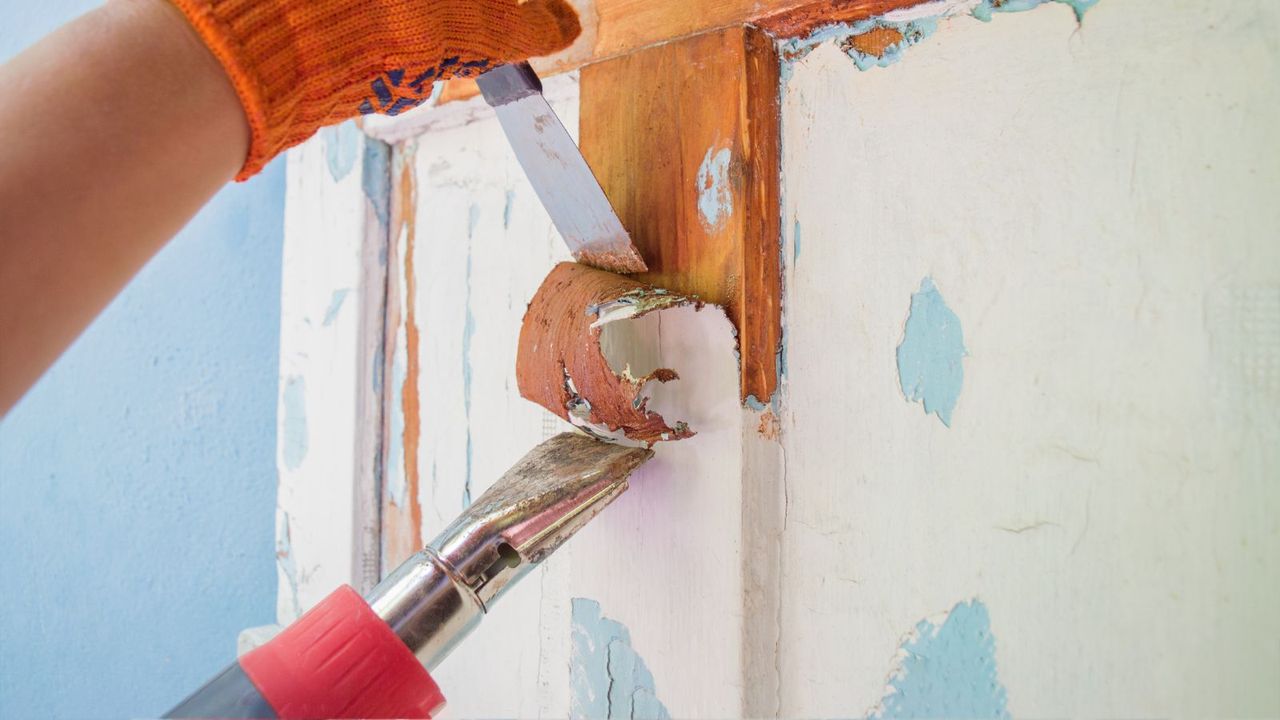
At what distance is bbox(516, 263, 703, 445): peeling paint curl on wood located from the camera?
→ 0.44 m

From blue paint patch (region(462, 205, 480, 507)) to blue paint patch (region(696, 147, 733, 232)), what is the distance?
0.26 m

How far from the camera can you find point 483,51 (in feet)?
1.41

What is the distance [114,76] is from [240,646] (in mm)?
677

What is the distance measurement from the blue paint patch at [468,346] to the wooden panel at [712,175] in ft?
0.66

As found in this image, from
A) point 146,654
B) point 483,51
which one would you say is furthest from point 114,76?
point 146,654

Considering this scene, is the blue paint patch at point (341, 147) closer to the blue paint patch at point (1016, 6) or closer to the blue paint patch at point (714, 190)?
the blue paint patch at point (714, 190)

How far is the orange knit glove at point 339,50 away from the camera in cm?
32

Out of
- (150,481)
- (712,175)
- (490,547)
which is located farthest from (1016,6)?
(150,481)

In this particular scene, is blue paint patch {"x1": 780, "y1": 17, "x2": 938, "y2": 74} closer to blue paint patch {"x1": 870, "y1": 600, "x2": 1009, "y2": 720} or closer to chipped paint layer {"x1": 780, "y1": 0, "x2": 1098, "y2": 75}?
chipped paint layer {"x1": 780, "y1": 0, "x2": 1098, "y2": 75}

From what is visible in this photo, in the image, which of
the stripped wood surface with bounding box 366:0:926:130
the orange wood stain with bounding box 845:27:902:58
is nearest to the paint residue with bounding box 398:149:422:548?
the stripped wood surface with bounding box 366:0:926:130

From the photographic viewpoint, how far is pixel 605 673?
1.72ft

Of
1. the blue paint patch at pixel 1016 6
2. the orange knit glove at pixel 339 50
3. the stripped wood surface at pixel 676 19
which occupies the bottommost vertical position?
the orange knit glove at pixel 339 50

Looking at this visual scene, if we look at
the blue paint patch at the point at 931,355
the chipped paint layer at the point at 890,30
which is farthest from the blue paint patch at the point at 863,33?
the blue paint patch at the point at 931,355

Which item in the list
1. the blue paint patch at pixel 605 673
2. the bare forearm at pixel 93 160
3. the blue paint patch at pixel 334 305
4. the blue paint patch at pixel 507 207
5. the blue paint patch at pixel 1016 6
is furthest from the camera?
the blue paint patch at pixel 334 305
